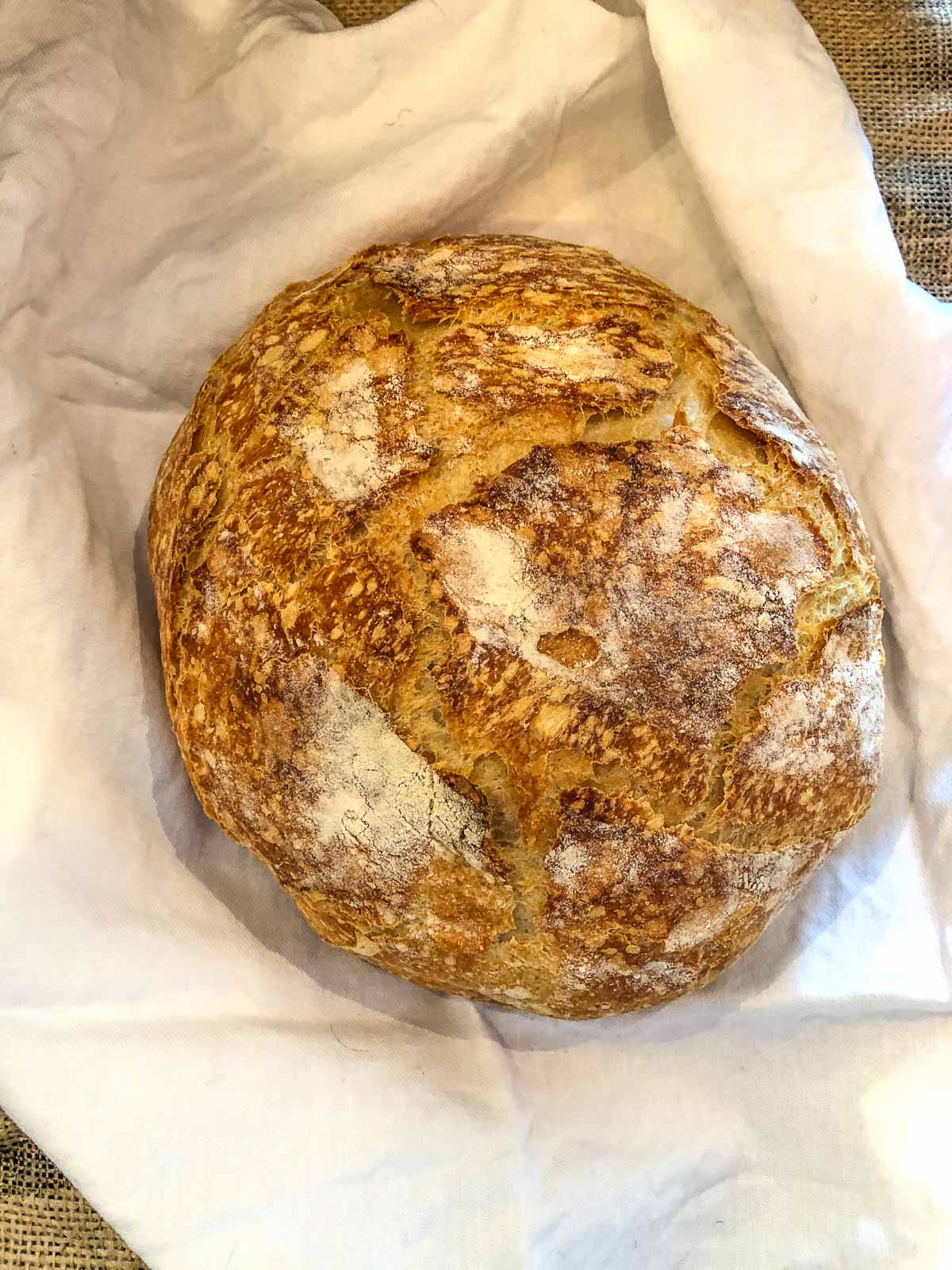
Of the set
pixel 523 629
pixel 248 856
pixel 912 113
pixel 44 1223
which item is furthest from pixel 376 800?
pixel 912 113

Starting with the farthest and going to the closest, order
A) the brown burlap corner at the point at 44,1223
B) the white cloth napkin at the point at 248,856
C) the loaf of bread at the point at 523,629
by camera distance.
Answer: the brown burlap corner at the point at 44,1223
the white cloth napkin at the point at 248,856
the loaf of bread at the point at 523,629

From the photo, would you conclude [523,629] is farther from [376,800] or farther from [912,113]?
[912,113]

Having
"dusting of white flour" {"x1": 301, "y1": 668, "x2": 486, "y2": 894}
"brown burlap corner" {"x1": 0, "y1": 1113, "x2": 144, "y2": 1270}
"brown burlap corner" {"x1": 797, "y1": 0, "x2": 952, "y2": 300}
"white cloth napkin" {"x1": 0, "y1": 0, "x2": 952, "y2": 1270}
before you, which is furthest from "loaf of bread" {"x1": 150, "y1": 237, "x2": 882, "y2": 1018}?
"brown burlap corner" {"x1": 0, "y1": 1113, "x2": 144, "y2": 1270}

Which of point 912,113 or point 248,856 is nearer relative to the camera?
point 248,856

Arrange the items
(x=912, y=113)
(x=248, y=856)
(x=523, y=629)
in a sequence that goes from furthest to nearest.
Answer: (x=912, y=113) → (x=248, y=856) → (x=523, y=629)

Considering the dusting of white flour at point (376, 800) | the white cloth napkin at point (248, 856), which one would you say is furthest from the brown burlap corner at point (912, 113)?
the dusting of white flour at point (376, 800)

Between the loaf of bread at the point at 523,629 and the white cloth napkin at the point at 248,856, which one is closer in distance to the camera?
the loaf of bread at the point at 523,629

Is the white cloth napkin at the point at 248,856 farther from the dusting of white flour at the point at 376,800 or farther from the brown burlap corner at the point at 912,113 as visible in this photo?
the dusting of white flour at the point at 376,800
